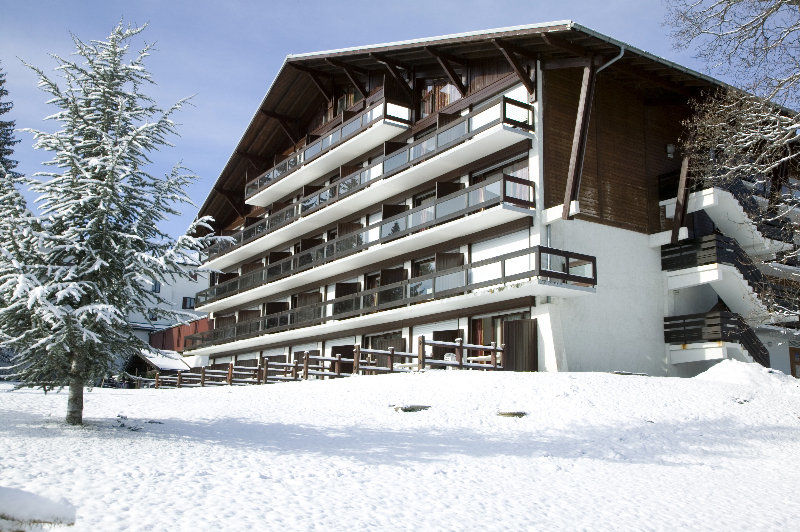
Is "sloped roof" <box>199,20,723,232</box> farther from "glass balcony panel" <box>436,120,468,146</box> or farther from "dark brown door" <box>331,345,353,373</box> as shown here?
"dark brown door" <box>331,345,353,373</box>

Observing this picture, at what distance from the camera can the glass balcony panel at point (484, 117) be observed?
2795 cm

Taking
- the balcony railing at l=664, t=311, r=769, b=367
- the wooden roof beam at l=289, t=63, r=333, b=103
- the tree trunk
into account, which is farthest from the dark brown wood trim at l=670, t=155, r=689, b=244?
the tree trunk

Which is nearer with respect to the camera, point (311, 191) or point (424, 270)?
point (424, 270)

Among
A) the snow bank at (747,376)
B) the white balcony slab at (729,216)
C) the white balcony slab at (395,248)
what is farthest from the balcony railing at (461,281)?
the white balcony slab at (729,216)

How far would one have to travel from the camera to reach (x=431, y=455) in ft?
42.0

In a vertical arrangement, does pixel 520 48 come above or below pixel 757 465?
above

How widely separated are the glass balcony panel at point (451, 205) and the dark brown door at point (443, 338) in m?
4.64

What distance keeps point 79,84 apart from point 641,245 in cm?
2098

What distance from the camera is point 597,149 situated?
91.2ft

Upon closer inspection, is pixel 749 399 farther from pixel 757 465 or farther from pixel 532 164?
pixel 532 164

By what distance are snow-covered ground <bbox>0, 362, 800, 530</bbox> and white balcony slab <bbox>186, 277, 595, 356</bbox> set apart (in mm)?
4779

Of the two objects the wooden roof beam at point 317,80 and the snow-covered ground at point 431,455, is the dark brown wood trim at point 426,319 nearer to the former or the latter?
the snow-covered ground at point 431,455

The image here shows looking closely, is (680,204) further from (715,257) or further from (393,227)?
(393,227)

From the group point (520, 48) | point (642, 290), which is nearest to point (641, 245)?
point (642, 290)
